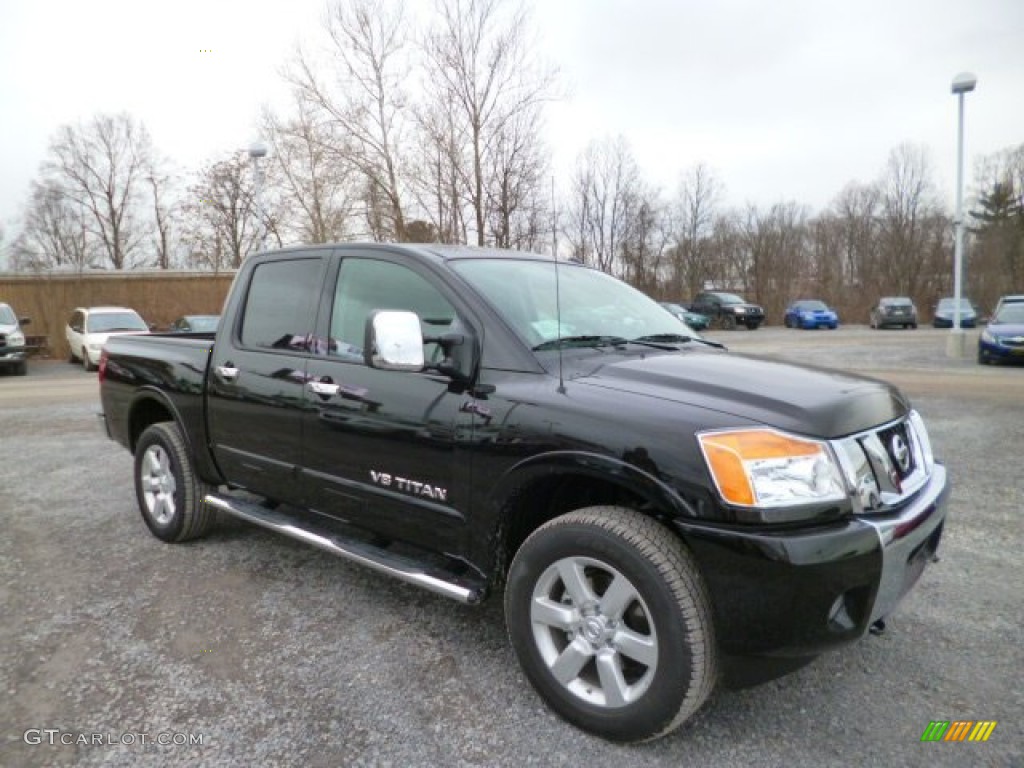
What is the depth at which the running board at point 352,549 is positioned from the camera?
8.85 ft

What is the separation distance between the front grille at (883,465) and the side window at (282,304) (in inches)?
99.4

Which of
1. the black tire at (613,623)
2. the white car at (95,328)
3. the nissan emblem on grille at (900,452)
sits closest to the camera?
the black tire at (613,623)

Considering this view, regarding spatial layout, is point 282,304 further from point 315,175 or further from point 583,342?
point 315,175

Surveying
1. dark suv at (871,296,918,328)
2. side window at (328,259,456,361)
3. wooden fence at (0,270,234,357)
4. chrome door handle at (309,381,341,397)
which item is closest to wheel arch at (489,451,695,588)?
side window at (328,259,456,361)

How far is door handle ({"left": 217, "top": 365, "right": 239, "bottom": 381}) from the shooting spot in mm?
3799

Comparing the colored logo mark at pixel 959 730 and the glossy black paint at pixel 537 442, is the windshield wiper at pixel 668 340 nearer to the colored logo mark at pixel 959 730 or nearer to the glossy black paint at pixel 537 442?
the glossy black paint at pixel 537 442

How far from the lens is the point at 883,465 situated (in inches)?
92.7

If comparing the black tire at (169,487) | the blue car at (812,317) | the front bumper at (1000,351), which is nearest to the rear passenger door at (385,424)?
the black tire at (169,487)

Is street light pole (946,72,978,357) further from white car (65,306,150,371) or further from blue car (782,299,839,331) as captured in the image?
white car (65,306,150,371)

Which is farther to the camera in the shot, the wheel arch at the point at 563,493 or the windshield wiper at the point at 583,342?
the windshield wiper at the point at 583,342

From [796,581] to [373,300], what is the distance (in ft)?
7.23

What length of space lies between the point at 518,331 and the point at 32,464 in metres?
6.25

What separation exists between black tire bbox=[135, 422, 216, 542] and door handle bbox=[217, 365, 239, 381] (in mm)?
658

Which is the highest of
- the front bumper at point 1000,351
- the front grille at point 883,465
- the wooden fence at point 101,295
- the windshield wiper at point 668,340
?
the wooden fence at point 101,295
